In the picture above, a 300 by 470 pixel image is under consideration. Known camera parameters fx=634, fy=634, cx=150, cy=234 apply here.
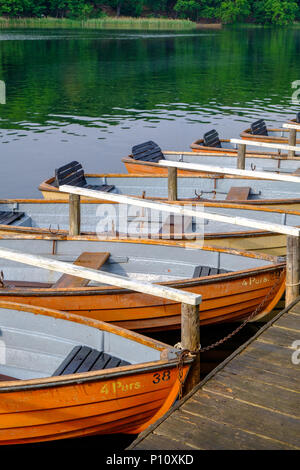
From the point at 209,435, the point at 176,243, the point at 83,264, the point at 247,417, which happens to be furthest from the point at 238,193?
the point at 209,435

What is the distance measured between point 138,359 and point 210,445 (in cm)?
196

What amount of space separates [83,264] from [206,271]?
2190 millimetres

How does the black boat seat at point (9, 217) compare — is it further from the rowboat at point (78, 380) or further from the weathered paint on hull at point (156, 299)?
the rowboat at point (78, 380)

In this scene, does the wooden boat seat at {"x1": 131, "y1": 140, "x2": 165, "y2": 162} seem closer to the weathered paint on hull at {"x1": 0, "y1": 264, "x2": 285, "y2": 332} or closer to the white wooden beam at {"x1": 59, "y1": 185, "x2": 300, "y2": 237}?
the white wooden beam at {"x1": 59, "y1": 185, "x2": 300, "y2": 237}

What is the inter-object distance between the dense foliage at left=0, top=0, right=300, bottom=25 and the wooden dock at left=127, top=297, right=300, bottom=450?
98255 mm

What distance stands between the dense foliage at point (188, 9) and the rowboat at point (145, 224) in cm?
9074

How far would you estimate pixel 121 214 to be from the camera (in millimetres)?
14820

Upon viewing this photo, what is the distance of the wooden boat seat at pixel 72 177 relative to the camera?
1524 cm

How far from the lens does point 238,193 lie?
16156mm

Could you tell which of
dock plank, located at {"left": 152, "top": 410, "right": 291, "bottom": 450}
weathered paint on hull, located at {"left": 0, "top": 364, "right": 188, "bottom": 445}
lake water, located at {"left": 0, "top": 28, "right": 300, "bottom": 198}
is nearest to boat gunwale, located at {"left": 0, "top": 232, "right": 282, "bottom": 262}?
weathered paint on hull, located at {"left": 0, "top": 364, "right": 188, "bottom": 445}

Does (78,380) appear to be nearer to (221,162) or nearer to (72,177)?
(72,177)

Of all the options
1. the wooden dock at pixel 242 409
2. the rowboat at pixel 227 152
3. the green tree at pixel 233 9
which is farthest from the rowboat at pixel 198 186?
the green tree at pixel 233 9
